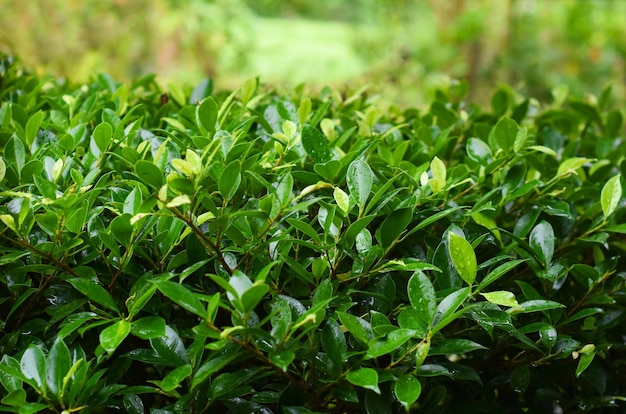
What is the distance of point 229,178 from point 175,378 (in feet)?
0.84

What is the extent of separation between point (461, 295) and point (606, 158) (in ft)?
2.89

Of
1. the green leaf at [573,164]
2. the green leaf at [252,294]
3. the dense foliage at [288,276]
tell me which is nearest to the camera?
the green leaf at [252,294]

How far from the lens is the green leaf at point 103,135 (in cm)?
98

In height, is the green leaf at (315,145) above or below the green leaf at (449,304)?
above

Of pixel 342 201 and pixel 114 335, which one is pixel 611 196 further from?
pixel 114 335

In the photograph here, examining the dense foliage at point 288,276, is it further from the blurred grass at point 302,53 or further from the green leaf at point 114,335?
the blurred grass at point 302,53

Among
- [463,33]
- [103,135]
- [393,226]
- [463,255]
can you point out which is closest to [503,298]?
[463,255]

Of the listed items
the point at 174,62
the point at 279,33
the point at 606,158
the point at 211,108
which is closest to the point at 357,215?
the point at 211,108

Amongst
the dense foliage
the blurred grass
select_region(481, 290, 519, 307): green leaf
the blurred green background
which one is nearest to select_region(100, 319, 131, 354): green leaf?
the dense foliage

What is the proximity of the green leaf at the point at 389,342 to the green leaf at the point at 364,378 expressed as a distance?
0.07 ft

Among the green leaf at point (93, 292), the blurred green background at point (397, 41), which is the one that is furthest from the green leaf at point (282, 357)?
the blurred green background at point (397, 41)

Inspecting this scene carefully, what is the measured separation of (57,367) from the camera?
74cm

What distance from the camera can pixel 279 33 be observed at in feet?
35.5

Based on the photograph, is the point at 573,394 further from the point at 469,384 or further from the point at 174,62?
the point at 174,62
